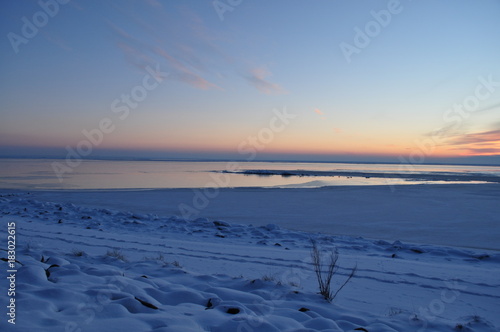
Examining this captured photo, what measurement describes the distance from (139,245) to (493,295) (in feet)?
21.6

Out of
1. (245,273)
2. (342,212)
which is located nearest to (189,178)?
(342,212)

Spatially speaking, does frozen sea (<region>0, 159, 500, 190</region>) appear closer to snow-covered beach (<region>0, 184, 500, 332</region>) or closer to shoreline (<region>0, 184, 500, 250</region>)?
shoreline (<region>0, 184, 500, 250</region>)

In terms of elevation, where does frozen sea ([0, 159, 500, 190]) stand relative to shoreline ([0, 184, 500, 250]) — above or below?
above

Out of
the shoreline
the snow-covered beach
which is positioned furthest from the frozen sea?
the snow-covered beach

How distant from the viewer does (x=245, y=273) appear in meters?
5.39

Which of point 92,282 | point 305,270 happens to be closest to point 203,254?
point 305,270

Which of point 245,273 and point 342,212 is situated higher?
point 342,212

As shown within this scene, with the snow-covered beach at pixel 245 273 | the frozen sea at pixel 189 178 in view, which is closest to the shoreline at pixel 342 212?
the snow-covered beach at pixel 245 273

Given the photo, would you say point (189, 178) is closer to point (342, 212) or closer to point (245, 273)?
point (342, 212)

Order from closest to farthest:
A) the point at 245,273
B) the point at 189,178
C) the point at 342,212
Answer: the point at 245,273, the point at 342,212, the point at 189,178

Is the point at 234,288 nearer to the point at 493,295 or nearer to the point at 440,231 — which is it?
the point at 493,295

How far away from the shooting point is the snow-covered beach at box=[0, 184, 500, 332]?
10.4ft

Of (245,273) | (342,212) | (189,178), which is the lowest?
(245,273)

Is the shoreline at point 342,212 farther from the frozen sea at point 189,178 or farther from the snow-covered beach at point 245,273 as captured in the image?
the frozen sea at point 189,178
